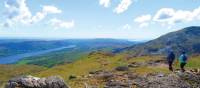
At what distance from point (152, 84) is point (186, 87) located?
431cm

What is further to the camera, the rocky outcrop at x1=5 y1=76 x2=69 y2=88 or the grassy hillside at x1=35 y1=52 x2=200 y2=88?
the grassy hillside at x1=35 y1=52 x2=200 y2=88

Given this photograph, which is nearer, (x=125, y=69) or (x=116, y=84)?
(x=116, y=84)

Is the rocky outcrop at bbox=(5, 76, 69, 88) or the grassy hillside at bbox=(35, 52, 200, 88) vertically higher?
the rocky outcrop at bbox=(5, 76, 69, 88)

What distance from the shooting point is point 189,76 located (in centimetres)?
4844

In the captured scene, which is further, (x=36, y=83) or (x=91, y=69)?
(x=91, y=69)

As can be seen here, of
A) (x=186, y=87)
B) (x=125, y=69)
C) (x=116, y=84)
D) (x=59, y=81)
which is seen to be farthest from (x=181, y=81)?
(x=125, y=69)

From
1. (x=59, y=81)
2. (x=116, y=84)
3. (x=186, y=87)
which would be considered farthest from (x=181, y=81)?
(x=59, y=81)

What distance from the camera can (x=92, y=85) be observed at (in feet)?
152

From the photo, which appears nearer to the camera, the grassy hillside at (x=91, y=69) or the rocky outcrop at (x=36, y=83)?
the rocky outcrop at (x=36, y=83)

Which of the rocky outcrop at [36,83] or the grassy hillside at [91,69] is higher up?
the rocky outcrop at [36,83]

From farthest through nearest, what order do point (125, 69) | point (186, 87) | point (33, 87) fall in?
point (125, 69) → point (186, 87) → point (33, 87)

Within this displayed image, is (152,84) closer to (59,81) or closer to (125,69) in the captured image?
(59,81)

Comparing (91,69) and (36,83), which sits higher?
(36,83)

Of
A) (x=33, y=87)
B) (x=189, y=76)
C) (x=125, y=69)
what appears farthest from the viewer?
(x=125, y=69)
